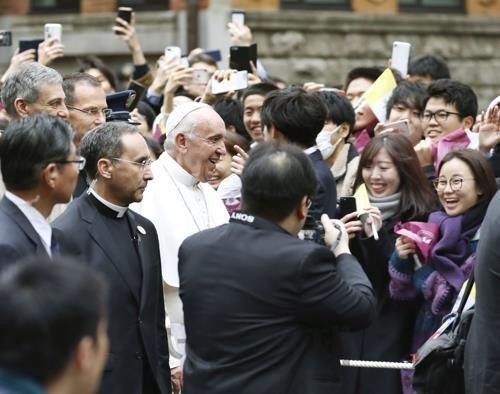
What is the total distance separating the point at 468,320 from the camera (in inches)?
224

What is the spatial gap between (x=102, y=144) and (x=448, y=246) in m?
2.00

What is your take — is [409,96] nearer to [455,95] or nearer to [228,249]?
[455,95]

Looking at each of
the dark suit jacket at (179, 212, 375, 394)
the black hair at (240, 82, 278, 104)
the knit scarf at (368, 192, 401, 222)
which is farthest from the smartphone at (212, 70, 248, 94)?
the dark suit jacket at (179, 212, 375, 394)

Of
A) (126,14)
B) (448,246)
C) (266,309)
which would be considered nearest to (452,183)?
(448,246)

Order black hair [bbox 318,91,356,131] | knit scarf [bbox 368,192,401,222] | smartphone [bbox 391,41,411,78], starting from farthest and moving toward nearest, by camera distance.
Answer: smartphone [bbox 391,41,411,78]
black hair [bbox 318,91,356,131]
knit scarf [bbox 368,192,401,222]

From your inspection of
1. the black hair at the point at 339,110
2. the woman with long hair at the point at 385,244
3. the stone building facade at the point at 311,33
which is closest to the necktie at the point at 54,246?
the woman with long hair at the point at 385,244

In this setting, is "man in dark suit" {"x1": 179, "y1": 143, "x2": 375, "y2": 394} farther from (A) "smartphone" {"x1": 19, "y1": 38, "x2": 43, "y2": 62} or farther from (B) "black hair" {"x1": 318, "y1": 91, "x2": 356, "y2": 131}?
(A) "smartphone" {"x1": 19, "y1": 38, "x2": 43, "y2": 62}

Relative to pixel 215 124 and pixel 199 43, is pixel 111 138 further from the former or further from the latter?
pixel 199 43

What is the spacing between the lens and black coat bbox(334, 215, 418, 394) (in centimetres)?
695

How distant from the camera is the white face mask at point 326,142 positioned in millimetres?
7793

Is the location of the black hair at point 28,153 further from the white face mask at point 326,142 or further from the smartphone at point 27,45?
the smartphone at point 27,45

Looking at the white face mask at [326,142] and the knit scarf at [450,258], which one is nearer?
the knit scarf at [450,258]

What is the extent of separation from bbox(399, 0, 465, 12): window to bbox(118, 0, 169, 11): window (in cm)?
346

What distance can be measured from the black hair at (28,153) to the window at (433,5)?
1418 cm
